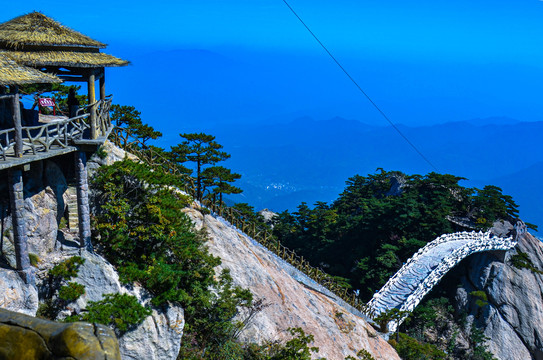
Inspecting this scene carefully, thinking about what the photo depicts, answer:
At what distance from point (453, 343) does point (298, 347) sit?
2302 cm

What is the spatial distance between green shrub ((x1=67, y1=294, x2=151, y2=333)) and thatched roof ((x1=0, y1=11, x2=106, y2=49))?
8.23 m

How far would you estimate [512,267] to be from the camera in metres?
40.8

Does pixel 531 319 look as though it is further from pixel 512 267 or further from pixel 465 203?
pixel 465 203

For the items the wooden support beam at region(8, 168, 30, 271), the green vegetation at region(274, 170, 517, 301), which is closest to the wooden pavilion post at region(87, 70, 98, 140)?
the wooden support beam at region(8, 168, 30, 271)

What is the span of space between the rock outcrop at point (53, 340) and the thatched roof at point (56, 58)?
11249mm

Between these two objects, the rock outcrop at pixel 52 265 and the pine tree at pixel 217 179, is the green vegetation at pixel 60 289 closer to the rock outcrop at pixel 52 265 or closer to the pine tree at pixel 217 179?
the rock outcrop at pixel 52 265

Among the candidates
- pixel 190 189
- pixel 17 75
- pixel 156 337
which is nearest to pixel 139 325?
pixel 156 337

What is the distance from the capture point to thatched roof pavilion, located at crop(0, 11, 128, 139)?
14602mm

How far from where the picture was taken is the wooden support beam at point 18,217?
13.1 m

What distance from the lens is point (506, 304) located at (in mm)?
39031

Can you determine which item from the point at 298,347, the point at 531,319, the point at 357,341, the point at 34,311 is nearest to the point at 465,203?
the point at 531,319

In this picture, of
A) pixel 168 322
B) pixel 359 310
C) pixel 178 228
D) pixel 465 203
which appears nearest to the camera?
pixel 168 322

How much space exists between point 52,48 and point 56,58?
2.37ft

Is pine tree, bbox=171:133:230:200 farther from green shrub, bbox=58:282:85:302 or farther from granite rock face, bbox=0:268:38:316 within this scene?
granite rock face, bbox=0:268:38:316
